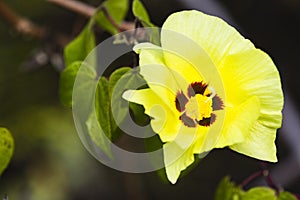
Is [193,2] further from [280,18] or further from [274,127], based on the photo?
[274,127]

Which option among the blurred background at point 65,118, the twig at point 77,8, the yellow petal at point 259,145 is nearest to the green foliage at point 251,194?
the yellow petal at point 259,145

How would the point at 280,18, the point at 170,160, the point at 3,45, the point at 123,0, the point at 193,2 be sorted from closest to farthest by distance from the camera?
the point at 170,160, the point at 123,0, the point at 193,2, the point at 3,45, the point at 280,18

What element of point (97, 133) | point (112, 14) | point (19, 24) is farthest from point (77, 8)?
point (97, 133)

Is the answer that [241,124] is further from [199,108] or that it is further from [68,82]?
[68,82]

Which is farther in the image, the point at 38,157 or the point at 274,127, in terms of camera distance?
the point at 38,157

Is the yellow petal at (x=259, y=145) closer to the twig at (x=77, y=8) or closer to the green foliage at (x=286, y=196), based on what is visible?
the green foliage at (x=286, y=196)

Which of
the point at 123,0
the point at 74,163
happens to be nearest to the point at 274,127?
the point at 123,0

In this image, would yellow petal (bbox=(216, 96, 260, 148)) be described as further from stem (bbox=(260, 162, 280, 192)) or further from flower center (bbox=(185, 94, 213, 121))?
stem (bbox=(260, 162, 280, 192))
